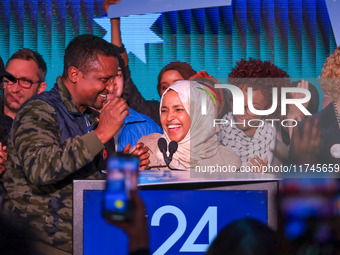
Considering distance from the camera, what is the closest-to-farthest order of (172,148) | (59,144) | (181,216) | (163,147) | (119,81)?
(181,216)
(59,144)
(172,148)
(163,147)
(119,81)

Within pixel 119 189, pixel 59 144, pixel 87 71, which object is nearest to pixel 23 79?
pixel 87 71

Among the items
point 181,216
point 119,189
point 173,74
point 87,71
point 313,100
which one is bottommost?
point 181,216

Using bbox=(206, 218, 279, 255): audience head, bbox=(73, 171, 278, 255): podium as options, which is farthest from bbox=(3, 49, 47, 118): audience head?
bbox=(206, 218, 279, 255): audience head

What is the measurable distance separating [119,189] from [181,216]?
1.53ft

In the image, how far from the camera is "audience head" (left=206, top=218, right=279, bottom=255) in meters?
0.81

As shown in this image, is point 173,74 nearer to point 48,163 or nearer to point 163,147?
point 163,147

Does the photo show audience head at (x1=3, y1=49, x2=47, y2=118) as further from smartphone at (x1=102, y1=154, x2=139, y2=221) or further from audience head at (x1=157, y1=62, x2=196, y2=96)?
smartphone at (x1=102, y1=154, x2=139, y2=221)

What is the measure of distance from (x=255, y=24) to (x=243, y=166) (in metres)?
2.55

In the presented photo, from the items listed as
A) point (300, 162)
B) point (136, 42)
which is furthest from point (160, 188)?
point (136, 42)

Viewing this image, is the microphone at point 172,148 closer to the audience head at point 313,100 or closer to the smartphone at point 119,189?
the audience head at point 313,100

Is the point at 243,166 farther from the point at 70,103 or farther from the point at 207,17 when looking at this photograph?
the point at 207,17

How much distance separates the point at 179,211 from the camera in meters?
1.32

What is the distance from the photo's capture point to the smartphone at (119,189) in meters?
0.84

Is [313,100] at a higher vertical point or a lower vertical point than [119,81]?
lower
